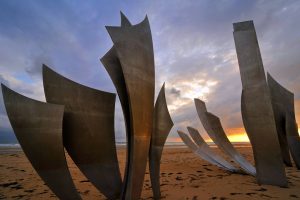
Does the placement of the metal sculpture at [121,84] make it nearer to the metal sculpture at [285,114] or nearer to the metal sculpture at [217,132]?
the metal sculpture at [217,132]

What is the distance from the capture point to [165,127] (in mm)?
6133

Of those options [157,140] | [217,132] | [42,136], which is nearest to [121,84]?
[157,140]

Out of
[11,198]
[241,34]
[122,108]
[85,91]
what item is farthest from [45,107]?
[241,34]

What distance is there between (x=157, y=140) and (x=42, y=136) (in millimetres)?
2708

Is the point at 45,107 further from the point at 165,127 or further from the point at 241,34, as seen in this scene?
the point at 241,34

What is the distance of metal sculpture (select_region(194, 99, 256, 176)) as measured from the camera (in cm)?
911

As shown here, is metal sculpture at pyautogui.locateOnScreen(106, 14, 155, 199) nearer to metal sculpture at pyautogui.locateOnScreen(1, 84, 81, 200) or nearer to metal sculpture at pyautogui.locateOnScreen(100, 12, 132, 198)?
metal sculpture at pyautogui.locateOnScreen(100, 12, 132, 198)

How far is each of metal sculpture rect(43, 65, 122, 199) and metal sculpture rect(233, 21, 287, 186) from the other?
430 centimetres

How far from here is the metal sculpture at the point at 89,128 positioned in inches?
207

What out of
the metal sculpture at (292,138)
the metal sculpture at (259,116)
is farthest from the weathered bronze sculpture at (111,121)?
the metal sculpture at (292,138)

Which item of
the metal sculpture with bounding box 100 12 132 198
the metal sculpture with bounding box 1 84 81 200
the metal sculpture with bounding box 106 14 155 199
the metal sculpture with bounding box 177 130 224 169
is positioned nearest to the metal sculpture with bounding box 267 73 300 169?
the metal sculpture with bounding box 177 130 224 169

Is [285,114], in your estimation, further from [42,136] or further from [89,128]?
[42,136]

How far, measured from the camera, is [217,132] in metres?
9.35

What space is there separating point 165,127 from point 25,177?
7422 mm
